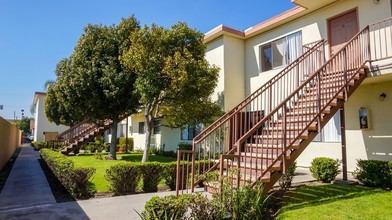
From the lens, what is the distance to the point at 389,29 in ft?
29.6

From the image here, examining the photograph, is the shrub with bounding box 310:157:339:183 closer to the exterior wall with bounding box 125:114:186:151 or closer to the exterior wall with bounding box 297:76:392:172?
the exterior wall with bounding box 297:76:392:172

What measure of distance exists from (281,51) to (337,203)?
8562mm

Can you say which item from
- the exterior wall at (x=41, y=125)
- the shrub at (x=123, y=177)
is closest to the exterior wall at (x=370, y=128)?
the shrub at (x=123, y=177)

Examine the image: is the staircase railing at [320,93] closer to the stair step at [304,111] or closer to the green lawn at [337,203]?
the stair step at [304,111]

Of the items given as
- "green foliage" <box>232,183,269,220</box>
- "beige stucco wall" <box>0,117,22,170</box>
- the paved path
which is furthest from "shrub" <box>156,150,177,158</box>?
"green foliage" <box>232,183,269,220</box>

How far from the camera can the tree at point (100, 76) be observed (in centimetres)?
1445

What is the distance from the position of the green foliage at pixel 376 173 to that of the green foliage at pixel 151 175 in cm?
560

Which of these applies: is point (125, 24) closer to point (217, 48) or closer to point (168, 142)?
point (217, 48)

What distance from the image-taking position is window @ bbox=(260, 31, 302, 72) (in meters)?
12.2

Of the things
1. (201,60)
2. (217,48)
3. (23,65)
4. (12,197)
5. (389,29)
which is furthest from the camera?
(23,65)

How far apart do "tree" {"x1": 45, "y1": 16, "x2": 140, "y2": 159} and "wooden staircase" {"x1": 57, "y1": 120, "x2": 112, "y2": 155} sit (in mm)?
5476

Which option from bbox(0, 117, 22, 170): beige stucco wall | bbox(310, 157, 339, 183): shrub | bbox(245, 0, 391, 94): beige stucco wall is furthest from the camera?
bbox(0, 117, 22, 170): beige stucco wall

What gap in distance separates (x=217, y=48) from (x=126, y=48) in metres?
4.78

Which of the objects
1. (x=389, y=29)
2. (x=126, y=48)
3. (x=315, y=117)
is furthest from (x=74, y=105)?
(x=389, y=29)
